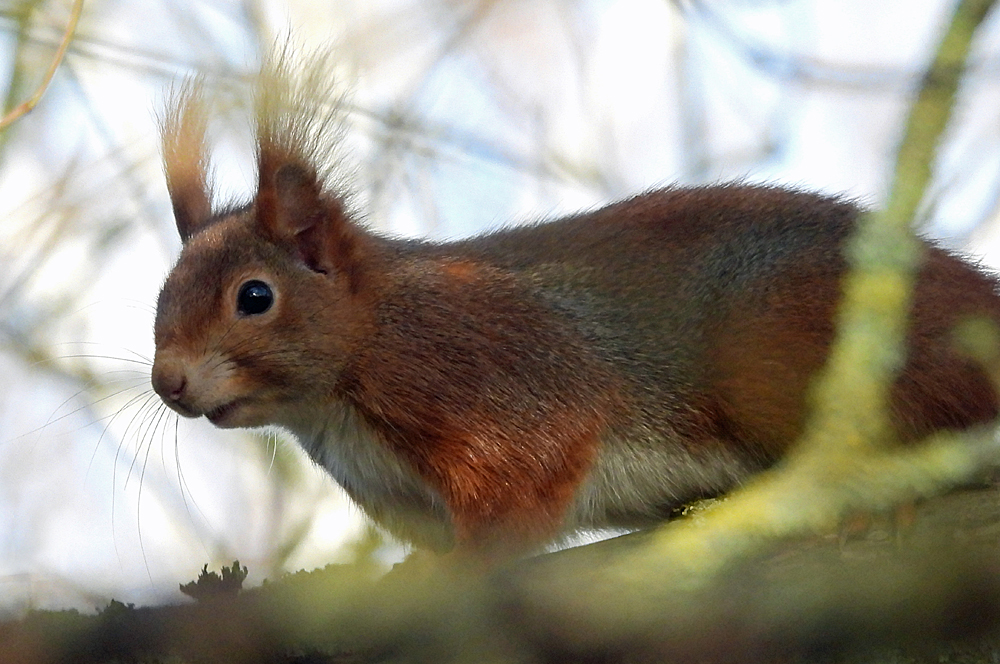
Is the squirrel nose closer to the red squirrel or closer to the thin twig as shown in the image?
the red squirrel

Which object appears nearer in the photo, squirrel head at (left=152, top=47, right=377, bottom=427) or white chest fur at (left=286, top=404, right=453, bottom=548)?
squirrel head at (left=152, top=47, right=377, bottom=427)

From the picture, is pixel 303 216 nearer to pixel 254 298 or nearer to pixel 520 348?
pixel 254 298

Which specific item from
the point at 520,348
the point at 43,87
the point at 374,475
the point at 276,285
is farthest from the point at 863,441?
the point at 43,87

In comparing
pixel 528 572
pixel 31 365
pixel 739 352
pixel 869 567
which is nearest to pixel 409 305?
pixel 739 352

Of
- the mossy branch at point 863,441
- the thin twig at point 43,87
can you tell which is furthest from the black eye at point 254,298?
the mossy branch at point 863,441

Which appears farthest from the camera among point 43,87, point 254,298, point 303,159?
point 303,159

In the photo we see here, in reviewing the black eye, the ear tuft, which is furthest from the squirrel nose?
the ear tuft

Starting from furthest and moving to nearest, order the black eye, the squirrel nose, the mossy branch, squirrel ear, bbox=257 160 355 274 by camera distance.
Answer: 1. squirrel ear, bbox=257 160 355 274
2. the black eye
3. the squirrel nose
4. the mossy branch
